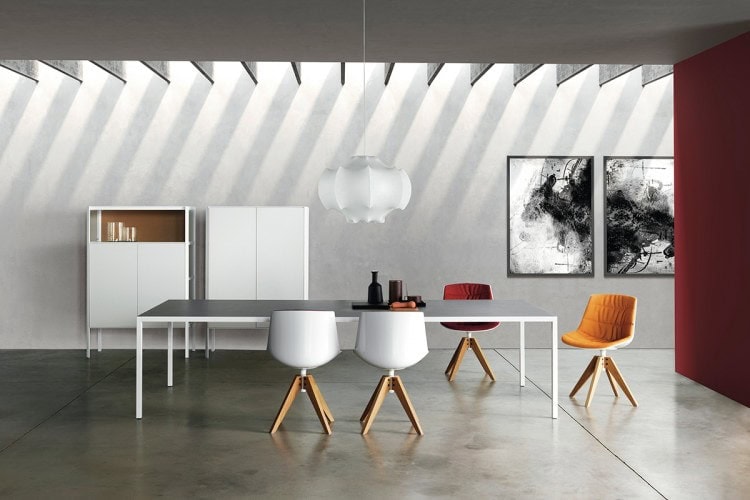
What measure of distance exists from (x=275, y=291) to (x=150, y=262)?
4.79 feet

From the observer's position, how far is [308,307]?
270 inches

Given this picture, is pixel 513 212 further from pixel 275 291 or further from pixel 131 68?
pixel 131 68

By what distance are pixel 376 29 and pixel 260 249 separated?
3446mm

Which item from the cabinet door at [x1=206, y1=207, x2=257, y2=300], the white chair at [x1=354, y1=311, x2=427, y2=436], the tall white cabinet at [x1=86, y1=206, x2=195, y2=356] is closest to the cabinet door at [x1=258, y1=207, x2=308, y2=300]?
the cabinet door at [x1=206, y1=207, x2=257, y2=300]

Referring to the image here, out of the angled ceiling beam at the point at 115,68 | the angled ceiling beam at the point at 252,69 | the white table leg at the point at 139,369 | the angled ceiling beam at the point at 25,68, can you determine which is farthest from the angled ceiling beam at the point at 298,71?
the white table leg at the point at 139,369

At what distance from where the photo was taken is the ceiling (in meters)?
5.93

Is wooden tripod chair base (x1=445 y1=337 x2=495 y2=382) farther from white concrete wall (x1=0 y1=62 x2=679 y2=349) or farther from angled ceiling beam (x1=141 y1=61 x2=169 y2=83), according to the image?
angled ceiling beam (x1=141 y1=61 x2=169 y2=83)

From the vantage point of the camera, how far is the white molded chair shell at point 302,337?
5684mm

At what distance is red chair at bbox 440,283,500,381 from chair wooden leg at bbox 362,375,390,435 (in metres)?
1.78

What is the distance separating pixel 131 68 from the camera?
9.70 metres

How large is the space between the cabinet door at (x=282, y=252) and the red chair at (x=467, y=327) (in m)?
1.80

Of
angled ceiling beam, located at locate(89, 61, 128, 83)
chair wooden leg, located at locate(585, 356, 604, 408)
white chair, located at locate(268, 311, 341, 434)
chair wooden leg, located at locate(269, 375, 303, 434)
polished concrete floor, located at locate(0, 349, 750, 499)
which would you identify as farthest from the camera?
angled ceiling beam, located at locate(89, 61, 128, 83)

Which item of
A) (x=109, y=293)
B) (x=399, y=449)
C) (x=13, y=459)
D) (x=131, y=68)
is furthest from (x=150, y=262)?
(x=399, y=449)

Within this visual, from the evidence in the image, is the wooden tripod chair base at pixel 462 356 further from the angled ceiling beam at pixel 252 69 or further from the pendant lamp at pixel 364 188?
the angled ceiling beam at pixel 252 69
